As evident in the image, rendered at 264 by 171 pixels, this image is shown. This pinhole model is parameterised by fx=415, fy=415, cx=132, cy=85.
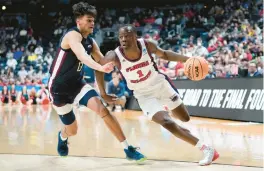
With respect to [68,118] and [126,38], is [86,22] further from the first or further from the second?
[68,118]

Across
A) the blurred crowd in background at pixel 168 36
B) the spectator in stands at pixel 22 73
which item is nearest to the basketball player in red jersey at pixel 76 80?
the blurred crowd in background at pixel 168 36

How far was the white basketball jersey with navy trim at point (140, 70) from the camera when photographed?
4793 mm

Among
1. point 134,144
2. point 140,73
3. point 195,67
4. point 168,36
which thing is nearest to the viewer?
point 195,67

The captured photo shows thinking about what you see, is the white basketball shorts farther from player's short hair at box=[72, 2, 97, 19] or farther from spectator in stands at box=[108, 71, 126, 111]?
spectator in stands at box=[108, 71, 126, 111]

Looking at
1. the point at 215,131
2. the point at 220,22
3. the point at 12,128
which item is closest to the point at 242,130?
the point at 215,131

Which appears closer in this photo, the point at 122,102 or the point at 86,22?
the point at 86,22

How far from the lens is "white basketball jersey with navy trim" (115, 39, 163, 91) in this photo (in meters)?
4.79

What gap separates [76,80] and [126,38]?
83 cm

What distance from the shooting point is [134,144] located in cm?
614

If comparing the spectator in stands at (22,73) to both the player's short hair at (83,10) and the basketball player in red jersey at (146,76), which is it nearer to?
the player's short hair at (83,10)

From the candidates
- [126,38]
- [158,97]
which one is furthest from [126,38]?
[158,97]

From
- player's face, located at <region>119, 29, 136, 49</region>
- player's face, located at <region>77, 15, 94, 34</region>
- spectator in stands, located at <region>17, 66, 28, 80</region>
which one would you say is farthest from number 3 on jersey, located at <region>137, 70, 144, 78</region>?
spectator in stands, located at <region>17, 66, 28, 80</region>

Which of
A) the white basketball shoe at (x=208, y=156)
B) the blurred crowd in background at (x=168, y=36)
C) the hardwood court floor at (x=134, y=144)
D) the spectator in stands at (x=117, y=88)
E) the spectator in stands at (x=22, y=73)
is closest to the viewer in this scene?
the white basketball shoe at (x=208, y=156)

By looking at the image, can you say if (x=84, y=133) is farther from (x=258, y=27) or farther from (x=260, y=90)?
(x=258, y=27)
